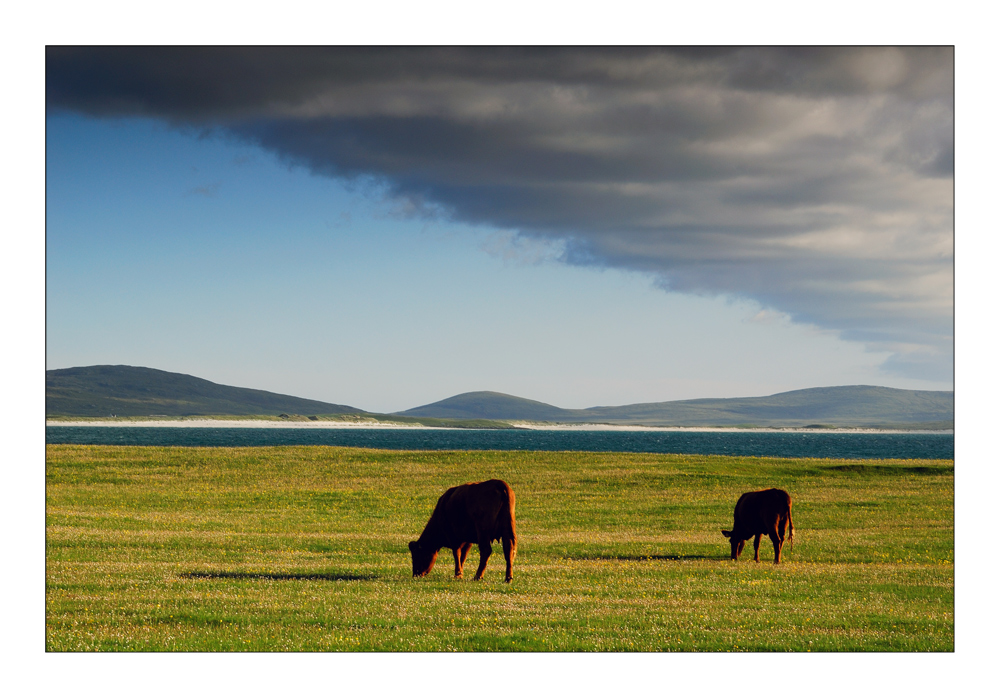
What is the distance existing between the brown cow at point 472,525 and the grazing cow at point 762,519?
932 centimetres

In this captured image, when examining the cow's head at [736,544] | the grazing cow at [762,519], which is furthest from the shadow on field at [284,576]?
the grazing cow at [762,519]

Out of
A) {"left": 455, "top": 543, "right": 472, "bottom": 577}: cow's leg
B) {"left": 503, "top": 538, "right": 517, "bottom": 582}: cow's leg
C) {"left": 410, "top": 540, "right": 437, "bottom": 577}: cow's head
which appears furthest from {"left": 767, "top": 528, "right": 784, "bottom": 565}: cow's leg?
{"left": 410, "top": 540, "right": 437, "bottom": 577}: cow's head

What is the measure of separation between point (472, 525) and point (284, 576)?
17.6 ft

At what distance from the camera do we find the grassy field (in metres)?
15.1

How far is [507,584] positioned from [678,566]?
6854mm

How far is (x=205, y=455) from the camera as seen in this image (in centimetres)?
6153

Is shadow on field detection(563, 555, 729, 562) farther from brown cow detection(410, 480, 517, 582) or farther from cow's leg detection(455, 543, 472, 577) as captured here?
brown cow detection(410, 480, 517, 582)

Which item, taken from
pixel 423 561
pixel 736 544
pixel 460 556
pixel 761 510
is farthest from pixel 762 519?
pixel 423 561

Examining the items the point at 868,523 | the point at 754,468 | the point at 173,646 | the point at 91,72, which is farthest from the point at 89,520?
the point at 754,468

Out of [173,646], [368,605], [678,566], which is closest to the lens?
[173,646]

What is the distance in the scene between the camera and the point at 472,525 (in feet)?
66.5

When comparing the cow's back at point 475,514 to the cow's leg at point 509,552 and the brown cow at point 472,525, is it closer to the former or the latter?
the brown cow at point 472,525

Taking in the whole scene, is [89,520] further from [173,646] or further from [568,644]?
[568,644]

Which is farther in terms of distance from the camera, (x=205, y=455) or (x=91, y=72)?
(x=205, y=455)
